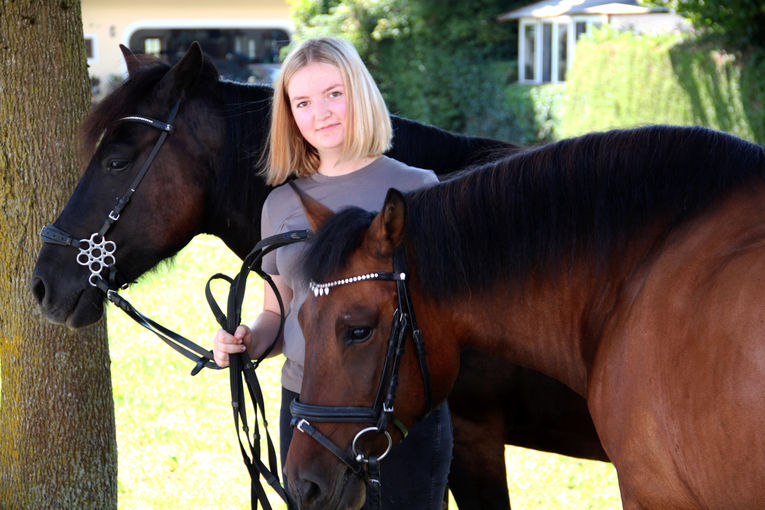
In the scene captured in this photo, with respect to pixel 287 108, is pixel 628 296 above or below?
below

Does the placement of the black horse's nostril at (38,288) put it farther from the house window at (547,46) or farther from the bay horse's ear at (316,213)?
the house window at (547,46)

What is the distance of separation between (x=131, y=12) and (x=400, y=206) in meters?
24.3

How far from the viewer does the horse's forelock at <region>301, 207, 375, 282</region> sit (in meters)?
2.17

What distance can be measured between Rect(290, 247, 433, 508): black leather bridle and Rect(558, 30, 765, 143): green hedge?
28.2 ft

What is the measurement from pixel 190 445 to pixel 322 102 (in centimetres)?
321

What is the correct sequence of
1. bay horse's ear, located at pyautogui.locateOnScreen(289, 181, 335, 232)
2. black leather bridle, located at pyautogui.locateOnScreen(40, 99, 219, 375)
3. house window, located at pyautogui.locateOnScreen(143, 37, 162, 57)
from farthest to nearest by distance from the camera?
house window, located at pyautogui.locateOnScreen(143, 37, 162, 57), black leather bridle, located at pyautogui.locateOnScreen(40, 99, 219, 375), bay horse's ear, located at pyautogui.locateOnScreen(289, 181, 335, 232)

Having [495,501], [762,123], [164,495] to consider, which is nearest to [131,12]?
[762,123]

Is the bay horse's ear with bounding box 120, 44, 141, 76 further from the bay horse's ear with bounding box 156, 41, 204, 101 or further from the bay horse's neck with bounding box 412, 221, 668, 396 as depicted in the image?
the bay horse's neck with bounding box 412, 221, 668, 396

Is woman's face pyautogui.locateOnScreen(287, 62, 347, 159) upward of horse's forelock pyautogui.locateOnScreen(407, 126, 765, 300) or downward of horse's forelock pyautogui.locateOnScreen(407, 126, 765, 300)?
upward

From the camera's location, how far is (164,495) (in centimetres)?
445

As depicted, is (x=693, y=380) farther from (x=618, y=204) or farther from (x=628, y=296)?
(x=618, y=204)

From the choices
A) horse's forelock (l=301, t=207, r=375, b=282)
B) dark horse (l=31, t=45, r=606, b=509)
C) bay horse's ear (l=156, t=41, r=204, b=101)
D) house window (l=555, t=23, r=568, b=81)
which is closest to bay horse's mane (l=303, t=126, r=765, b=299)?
horse's forelock (l=301, t=207, r=375, b=282)

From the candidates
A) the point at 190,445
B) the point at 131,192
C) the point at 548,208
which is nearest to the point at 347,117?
the point at 548,208

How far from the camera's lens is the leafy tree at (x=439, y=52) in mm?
19203
